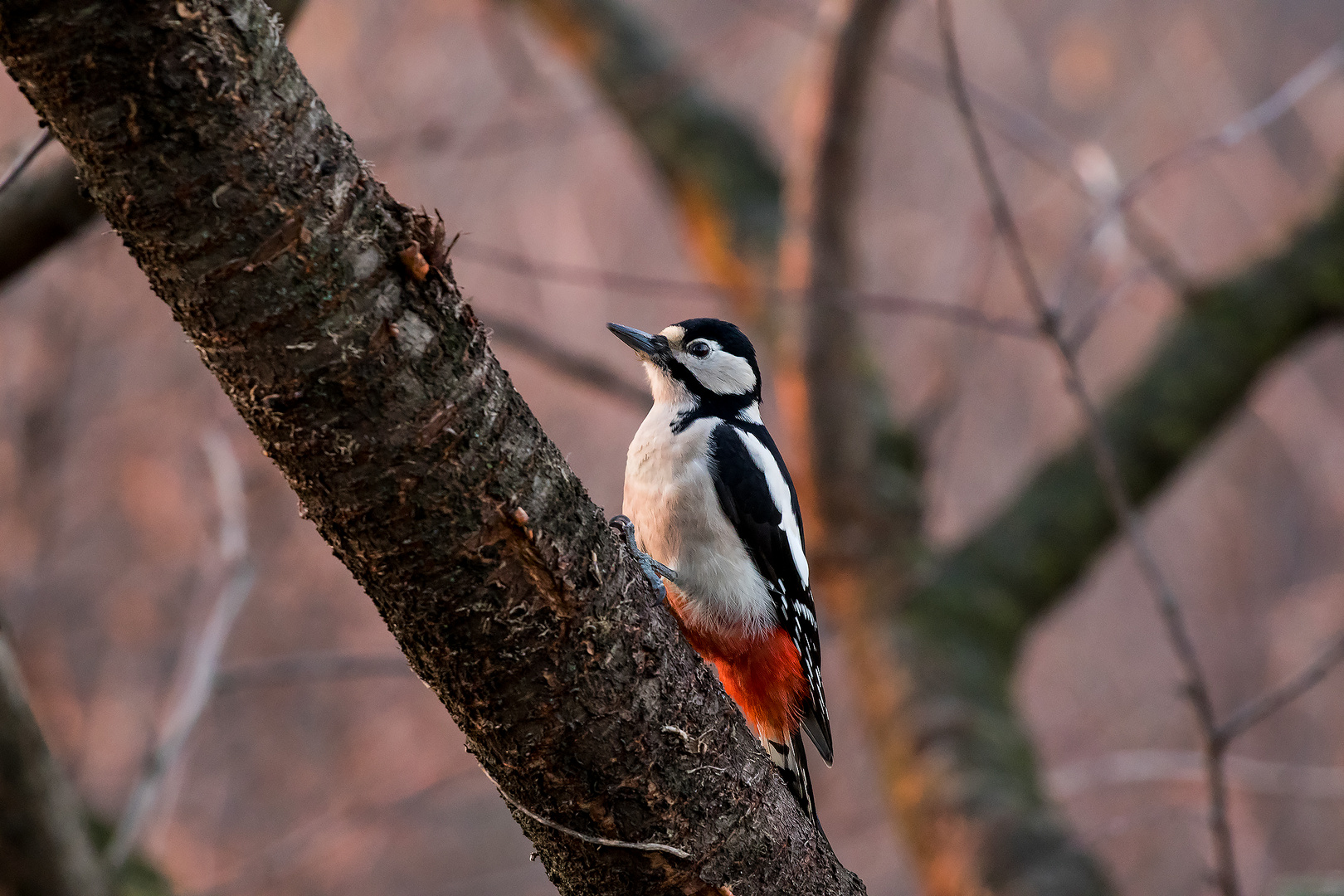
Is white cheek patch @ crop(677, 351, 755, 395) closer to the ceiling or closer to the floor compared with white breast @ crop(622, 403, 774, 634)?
closer to the ceiling

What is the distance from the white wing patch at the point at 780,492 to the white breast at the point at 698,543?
165 mm

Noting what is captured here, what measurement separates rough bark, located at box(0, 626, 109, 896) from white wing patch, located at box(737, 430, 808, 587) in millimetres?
1823

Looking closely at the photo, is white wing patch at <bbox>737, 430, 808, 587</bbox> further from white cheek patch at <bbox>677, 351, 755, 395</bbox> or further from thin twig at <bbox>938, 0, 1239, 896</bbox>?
thin twig at <bbox>938, 0, 1239, 896</bbox>

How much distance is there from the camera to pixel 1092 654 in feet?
33.3

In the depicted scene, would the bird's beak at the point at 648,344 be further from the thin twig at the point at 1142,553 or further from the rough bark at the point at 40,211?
the rough bark at the point at 40,211

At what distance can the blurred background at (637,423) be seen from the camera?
294 inches

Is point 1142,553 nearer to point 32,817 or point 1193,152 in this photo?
point 1193,152

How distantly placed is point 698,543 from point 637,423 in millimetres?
6754

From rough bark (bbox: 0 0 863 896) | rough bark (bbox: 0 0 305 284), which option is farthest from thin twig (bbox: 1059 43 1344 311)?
rough bark (bbox: 0 0 305 284)

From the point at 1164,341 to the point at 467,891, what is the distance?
25.0ft

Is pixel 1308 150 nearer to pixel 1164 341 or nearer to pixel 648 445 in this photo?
pixel 1164 341

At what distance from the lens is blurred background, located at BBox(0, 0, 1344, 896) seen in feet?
24.5

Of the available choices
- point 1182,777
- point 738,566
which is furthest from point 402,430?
point 1182,777

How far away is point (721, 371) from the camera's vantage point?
11.9 feet
